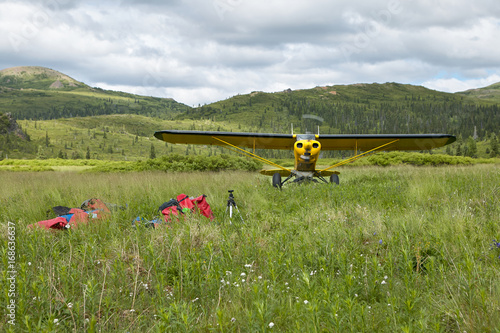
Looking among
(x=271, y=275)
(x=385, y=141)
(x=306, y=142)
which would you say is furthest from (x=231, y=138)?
(x=271, y=275)

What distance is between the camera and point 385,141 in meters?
13.7

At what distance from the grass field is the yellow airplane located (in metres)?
6.09

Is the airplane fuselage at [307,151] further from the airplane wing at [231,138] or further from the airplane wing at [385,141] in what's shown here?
the airplane wing at [231,138]

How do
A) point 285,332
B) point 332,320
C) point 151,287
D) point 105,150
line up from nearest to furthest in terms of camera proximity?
1. point 332,320
2. point 285,332
3. point 151,287
4. point 105,150

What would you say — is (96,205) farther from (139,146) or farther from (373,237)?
(139,146)

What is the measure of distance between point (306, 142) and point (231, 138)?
3374mm

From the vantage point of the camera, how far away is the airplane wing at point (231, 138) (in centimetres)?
1193

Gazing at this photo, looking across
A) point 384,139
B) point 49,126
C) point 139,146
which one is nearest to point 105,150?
point 139,146

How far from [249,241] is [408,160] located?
30245 mm

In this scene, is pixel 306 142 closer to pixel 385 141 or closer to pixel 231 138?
pixel 231 138

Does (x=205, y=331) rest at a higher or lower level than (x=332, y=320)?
lower

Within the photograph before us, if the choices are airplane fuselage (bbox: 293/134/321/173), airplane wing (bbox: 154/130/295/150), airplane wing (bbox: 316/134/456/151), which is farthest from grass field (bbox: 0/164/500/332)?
airplane wing (bbox: 316/134/456/151)

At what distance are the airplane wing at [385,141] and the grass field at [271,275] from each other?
24.4 ft

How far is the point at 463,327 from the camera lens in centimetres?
181
